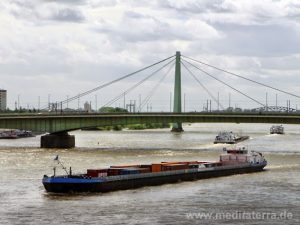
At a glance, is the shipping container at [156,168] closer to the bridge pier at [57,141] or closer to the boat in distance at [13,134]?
the bridge pier at [57,141]

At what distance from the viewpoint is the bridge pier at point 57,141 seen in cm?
10500

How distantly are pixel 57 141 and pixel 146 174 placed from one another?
49010 mm

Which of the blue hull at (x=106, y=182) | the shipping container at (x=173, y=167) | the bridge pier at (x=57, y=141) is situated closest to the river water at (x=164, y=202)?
the blue hull at (x=106, y=182)

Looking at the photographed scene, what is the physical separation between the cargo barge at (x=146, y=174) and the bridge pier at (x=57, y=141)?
3384cm

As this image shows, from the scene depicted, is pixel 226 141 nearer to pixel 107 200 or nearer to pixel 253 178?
pixel 253 178

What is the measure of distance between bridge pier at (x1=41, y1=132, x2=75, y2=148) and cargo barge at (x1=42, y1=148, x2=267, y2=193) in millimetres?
33836

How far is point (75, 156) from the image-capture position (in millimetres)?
86750

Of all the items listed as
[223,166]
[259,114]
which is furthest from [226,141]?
[223,166]

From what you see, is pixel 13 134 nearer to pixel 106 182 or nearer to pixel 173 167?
pixel 173 167

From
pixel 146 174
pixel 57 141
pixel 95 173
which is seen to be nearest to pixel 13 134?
pixel 57 141

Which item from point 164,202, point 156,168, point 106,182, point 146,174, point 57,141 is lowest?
point 164,202

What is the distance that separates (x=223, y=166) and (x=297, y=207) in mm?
23110

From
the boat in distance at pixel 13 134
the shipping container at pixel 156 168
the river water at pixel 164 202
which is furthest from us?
the boat in distance at pixel 13 134

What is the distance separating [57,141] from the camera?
105750 mm
